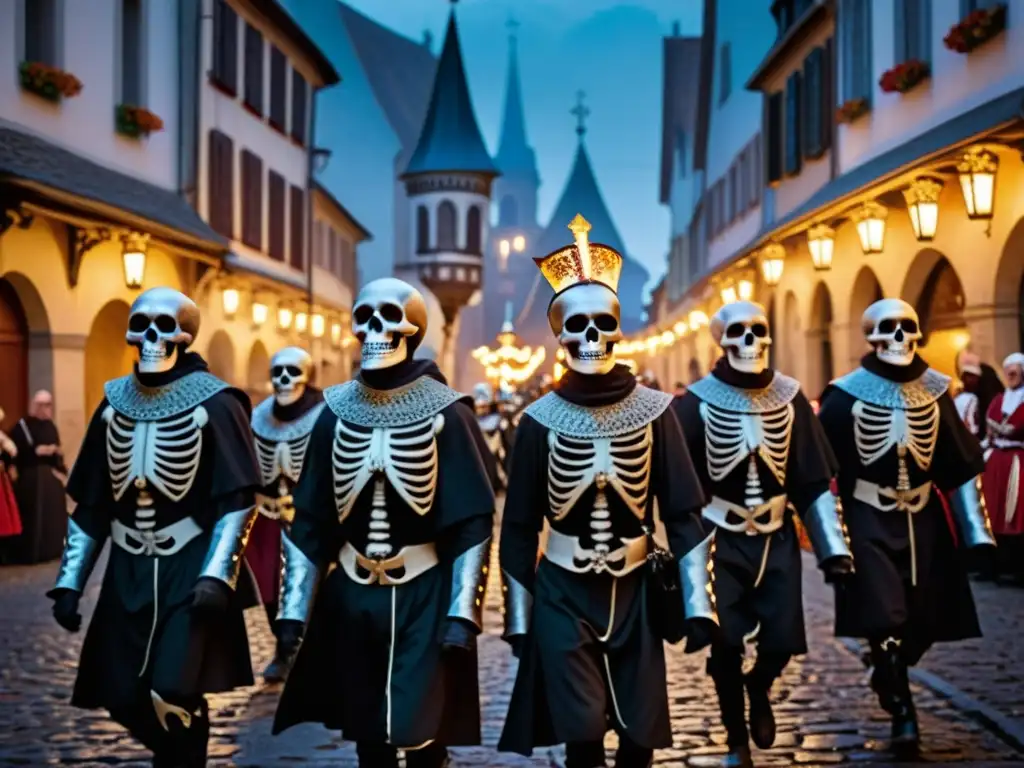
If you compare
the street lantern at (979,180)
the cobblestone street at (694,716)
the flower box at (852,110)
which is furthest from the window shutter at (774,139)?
the cobblestone street at (694,716)

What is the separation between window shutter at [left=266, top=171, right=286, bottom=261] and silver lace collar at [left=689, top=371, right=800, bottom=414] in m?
22.8

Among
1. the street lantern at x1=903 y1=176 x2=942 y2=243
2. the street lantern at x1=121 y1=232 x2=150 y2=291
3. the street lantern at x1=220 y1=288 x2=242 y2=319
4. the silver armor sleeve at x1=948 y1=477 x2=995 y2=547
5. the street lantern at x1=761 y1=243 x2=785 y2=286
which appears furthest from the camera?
the street lantern at x1=220 y1=288 x2=242 y2=319

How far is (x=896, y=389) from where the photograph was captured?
26.0ft

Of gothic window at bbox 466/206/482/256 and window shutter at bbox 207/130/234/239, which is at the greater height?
gothic window at bbox 466/206/482/256

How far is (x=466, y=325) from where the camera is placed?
7094 cm

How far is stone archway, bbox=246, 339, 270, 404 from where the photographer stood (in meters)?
28.8

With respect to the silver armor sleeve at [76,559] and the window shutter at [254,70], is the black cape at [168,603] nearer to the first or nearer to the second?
the silver armor sleeve at [76,559]

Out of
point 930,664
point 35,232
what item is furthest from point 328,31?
point 930,664

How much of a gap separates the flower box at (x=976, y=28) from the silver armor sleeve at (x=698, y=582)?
35.1ft

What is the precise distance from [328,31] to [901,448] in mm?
46378

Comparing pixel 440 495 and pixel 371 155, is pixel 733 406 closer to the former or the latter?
pixel 440 495

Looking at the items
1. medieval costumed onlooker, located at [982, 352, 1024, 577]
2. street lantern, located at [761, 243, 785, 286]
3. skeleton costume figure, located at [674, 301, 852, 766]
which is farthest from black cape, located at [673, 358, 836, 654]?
street lantern, located at [761, 243, 785, 286]

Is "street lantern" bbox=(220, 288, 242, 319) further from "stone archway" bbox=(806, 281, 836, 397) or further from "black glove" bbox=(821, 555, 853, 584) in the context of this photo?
"black glove" bbox=(821, 555, 853, 584)

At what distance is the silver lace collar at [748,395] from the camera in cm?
733
